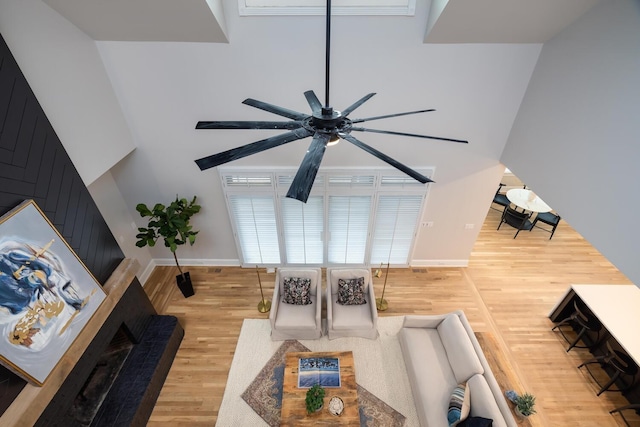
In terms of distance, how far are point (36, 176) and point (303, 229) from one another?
11.5 ft

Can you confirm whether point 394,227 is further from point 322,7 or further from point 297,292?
point 322,7

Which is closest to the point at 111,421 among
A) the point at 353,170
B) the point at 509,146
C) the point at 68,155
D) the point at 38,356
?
the point at 38,356

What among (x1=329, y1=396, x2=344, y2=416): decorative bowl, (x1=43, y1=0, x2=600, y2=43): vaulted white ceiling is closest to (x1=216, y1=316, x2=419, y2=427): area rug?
(x1=329, y1=396, x2=344, y2=416): decorative bowl

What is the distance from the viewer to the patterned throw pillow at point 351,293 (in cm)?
461

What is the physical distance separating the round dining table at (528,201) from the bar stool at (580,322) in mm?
1910

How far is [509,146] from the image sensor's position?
4.34m

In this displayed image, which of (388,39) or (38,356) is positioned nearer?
(38,356)

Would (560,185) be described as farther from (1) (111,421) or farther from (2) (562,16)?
(1) (111,421)

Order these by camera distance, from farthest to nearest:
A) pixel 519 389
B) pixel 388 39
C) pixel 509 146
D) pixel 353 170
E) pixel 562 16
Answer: pixel 353 170 < pixel 509 146 < pixel 519 389 < pixel 388 39 < pixel 562 16

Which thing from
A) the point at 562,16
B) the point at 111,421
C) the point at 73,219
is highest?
the point at 562,16

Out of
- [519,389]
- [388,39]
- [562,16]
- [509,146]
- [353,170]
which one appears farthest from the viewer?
[353,170]

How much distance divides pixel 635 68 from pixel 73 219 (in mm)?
5674

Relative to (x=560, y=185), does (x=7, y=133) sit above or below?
below

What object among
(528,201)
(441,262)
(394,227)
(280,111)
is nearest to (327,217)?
(394,227)
